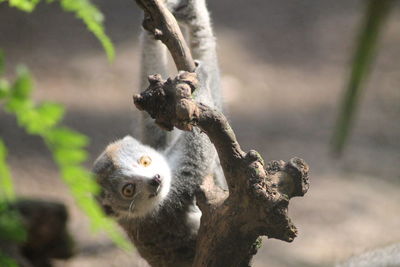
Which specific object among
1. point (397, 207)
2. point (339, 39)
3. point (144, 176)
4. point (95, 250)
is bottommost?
point (144, 176)

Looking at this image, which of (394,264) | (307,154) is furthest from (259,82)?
(394,264)

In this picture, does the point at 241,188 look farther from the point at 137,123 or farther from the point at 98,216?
the point at 137,123

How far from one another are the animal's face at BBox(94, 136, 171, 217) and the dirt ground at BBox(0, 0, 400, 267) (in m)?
2.35

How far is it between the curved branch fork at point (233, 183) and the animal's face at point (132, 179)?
3.96ft

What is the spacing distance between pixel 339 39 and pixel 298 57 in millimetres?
1093

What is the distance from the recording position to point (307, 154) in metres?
9.43

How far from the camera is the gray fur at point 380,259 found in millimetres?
3320

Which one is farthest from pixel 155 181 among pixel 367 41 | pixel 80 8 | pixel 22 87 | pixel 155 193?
pixel 22 87

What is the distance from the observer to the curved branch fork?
2.47 m

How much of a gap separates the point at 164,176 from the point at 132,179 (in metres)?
0.21

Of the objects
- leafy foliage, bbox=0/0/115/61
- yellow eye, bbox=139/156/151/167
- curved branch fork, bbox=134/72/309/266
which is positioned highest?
yellow eye, bbox=139/156/151/167

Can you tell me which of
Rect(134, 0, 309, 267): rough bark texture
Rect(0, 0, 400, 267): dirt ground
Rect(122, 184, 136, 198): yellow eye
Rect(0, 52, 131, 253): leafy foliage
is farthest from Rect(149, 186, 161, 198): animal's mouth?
Rect(0, 52, 131, 253): leafy foliage

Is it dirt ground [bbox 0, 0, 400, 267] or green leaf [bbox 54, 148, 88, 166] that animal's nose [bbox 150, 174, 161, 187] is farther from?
green leaf [bbox 54, 148, 88, 166]

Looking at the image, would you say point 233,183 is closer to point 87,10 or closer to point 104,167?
point 87,10
